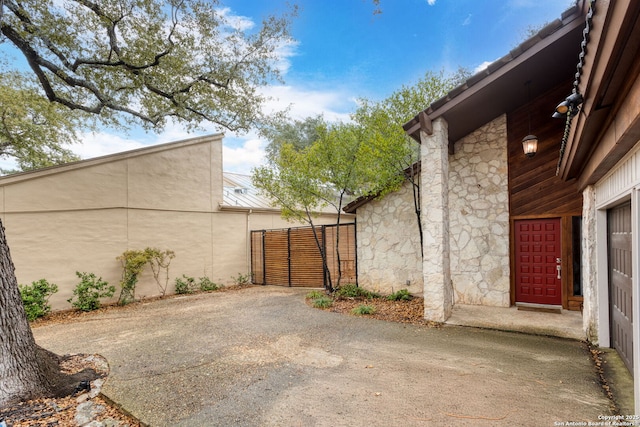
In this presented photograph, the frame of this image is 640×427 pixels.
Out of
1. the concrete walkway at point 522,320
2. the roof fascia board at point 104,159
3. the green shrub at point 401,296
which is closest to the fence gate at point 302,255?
the green shrub at point 401,296

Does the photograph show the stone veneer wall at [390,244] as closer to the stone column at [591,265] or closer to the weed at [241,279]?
Answer: the stone column at [591,265]

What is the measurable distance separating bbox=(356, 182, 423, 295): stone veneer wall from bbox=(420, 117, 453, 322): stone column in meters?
2.08

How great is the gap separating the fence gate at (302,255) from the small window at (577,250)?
496 centimetres

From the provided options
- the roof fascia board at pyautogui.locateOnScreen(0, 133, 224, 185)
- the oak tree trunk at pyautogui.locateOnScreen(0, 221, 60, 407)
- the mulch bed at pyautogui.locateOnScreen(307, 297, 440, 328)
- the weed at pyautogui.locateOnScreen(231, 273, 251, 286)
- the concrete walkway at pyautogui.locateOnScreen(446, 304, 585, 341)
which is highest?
the roof fascia board at pyautogui.locateOnScreen(0, 133, 224, 185)

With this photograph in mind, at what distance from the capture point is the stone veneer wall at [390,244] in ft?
26.1

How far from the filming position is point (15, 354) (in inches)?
129

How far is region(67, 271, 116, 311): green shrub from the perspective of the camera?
7828mm

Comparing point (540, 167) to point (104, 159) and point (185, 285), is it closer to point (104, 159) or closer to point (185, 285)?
point (185, 285)

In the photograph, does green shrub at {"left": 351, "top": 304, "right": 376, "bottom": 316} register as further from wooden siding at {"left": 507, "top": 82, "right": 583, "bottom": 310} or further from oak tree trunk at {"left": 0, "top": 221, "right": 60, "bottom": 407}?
oak tree trunk at {"left": 0, "top": 221, "right": 60, "bottom": 407}

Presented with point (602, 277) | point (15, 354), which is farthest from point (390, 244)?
point (15, 354)

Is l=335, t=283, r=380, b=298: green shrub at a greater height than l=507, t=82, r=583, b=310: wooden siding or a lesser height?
lesser

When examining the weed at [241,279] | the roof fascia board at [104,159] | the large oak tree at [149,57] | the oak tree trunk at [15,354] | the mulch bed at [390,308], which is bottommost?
the weed at [241,279]

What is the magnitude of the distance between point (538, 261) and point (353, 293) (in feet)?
14.0

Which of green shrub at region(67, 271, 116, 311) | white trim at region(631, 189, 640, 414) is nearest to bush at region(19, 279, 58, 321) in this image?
green shrub at region(67, 271, 116, 311)
